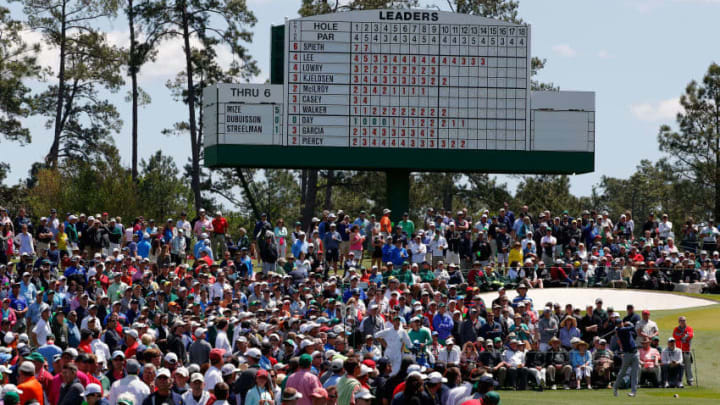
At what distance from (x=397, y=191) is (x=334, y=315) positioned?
1231 centimetres

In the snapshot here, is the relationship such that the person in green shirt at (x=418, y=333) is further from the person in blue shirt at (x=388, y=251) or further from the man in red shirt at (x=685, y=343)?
the person in blue shirt at (x=388, y=251)

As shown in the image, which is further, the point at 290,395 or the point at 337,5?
the point at 337,5

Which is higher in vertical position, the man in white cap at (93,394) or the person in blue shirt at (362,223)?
the person in blue shirt at (362,223)

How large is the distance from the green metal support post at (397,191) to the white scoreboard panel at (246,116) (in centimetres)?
393

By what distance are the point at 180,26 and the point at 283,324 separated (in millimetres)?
32159

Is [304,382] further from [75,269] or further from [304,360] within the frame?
→ [75,269]

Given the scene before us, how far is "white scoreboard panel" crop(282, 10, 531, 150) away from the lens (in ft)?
106

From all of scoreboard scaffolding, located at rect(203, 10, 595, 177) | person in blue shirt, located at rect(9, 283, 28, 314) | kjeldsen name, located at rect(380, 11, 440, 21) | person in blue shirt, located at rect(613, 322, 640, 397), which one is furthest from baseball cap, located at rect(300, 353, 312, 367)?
kjeldsen name, located at rect(380, 11, 440, 21)

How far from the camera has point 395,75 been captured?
3234 centimetres

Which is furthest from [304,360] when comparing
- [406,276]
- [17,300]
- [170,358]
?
[406,276]

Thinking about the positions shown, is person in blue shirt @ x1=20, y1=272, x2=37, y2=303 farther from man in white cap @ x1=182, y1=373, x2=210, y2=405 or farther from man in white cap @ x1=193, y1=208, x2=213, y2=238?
man in white cap @ x1=182, y1=373, x2=210, y2=405

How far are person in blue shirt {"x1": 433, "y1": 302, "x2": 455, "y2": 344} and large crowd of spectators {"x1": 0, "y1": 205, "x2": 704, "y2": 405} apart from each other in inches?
1.1

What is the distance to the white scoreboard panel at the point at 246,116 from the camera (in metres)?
32.3

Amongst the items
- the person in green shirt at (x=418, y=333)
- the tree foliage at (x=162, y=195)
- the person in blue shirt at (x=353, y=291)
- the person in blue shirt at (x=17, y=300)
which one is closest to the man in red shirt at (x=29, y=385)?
the person in green shirt at (x=418, y=333)
